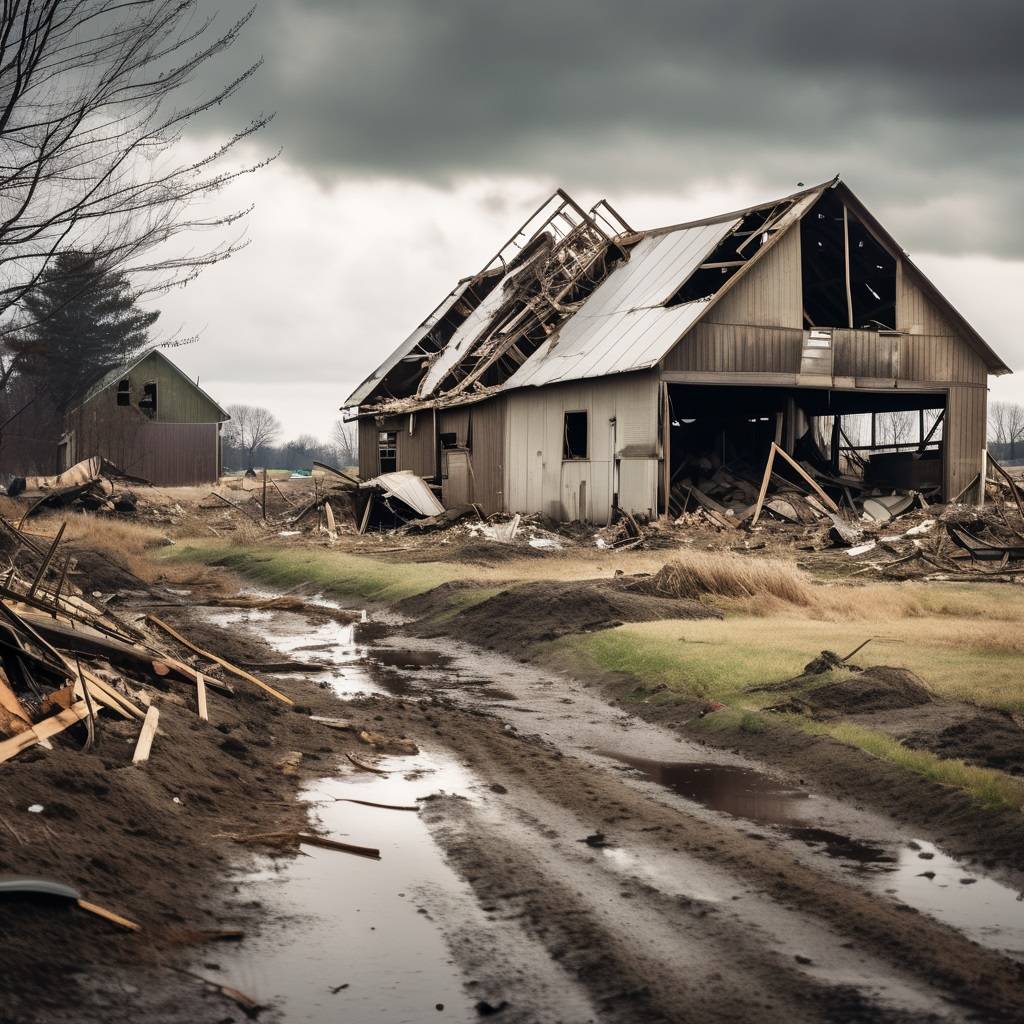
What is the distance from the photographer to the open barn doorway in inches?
1288

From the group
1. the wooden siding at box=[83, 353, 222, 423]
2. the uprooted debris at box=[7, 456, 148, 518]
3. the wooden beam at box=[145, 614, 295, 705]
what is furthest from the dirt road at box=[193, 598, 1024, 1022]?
the wooden siding at box=[83, 353, 222, 423]

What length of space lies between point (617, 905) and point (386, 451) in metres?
38.0

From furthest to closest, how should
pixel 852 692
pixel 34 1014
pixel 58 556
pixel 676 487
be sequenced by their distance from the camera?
pixel 676 487
pixel 58 556
pixel 852 692
pixel 34 1014

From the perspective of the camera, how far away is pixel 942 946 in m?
5.97

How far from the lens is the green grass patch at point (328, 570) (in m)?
24.0

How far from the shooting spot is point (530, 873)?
7.04 meters

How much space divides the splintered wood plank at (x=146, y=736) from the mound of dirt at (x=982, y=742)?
5.82 m

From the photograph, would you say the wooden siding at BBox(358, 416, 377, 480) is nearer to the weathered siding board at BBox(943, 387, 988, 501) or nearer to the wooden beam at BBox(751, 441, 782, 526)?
the wooden beam at BBox(751, 441, 782, 526)

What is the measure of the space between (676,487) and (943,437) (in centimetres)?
745

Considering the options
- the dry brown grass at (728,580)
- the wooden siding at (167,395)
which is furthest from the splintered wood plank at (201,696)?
the wooden siding at (167,395)

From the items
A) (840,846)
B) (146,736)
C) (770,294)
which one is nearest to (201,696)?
(146,736)

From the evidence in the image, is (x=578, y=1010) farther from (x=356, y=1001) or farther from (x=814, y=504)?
(x=814, y=504)

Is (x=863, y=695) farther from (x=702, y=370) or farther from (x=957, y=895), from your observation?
(x=702, y=370)

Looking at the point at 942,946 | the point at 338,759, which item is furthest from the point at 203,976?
the point at 338,759
